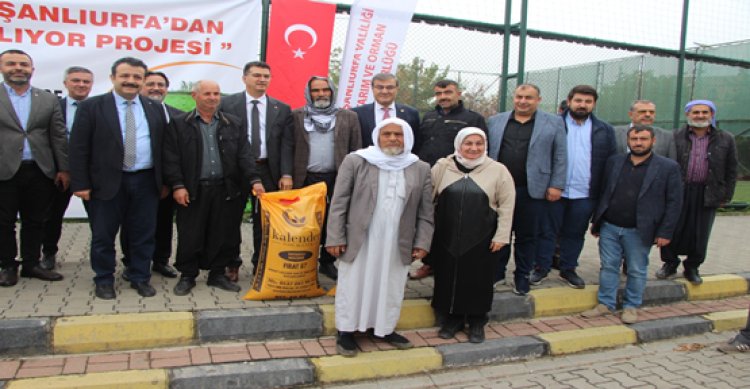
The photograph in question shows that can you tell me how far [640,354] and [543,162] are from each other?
1.75 m

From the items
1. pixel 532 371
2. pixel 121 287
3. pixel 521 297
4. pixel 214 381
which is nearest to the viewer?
pixel 214 381

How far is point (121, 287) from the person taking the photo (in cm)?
460

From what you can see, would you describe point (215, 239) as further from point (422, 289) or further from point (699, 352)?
point (699, 352)

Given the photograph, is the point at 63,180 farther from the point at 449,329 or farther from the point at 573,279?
the point at 573,279

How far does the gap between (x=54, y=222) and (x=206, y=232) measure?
150 cm

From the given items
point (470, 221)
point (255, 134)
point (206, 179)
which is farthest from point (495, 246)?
point (206, 179)

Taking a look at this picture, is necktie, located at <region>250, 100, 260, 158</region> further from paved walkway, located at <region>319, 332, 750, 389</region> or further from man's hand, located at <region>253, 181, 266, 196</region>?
paved walkway, located at <region>319, 332, 750, 389</region>

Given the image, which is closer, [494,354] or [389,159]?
[389,159]

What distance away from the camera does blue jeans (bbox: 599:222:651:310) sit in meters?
4.91

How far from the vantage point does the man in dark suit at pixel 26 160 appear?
171 inches

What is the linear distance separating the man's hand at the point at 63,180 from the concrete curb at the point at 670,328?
493 centimetres

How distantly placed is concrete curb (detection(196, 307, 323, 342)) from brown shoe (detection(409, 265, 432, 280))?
1390mm

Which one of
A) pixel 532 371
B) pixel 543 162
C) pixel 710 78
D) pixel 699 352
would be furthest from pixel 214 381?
pixel 710 78

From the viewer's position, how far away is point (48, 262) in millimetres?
5059
